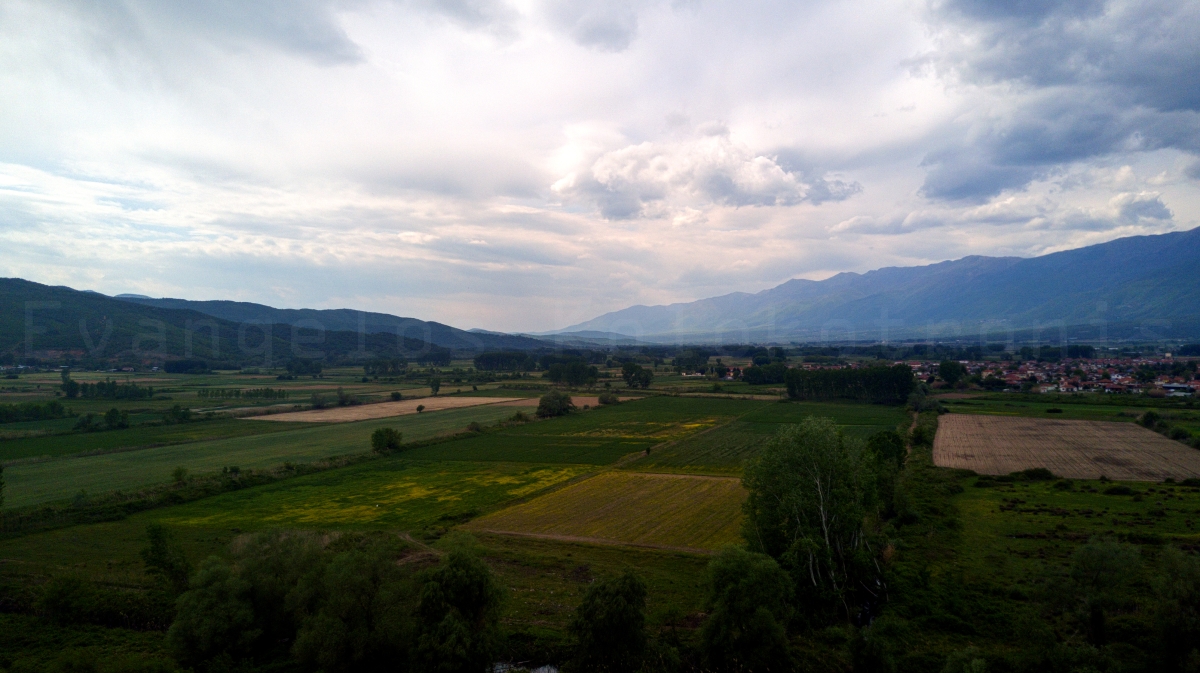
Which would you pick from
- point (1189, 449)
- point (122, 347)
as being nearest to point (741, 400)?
point (1189, 449)

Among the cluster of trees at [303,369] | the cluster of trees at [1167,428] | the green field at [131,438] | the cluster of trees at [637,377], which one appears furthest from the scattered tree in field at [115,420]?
the cluster of trees at [1167,428]

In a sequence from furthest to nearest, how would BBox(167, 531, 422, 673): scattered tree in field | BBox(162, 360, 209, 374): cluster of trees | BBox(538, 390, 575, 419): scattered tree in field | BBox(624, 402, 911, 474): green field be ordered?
BBox(162, 360, 209, 374): cluster of trees → BBox(538, 390, 575, 419): scattered tree in field → BBox(624, 402, 911, 474): green field → BBox(167, 531, 422, 673): scattered tree in field

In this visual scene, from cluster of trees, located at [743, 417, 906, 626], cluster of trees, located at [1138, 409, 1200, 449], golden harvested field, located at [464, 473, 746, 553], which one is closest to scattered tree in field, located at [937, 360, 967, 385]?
cluster of trees, located at [1138, 409, 1200, 449]

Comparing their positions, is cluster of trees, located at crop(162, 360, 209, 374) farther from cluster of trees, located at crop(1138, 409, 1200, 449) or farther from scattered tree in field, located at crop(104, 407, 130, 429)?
cluster of trees, located at crop(1138, 409, 1200, 449)

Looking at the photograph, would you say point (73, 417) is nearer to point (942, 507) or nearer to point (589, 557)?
point (589, 557)

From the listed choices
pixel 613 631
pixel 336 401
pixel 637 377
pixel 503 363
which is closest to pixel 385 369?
pixel 503 363
